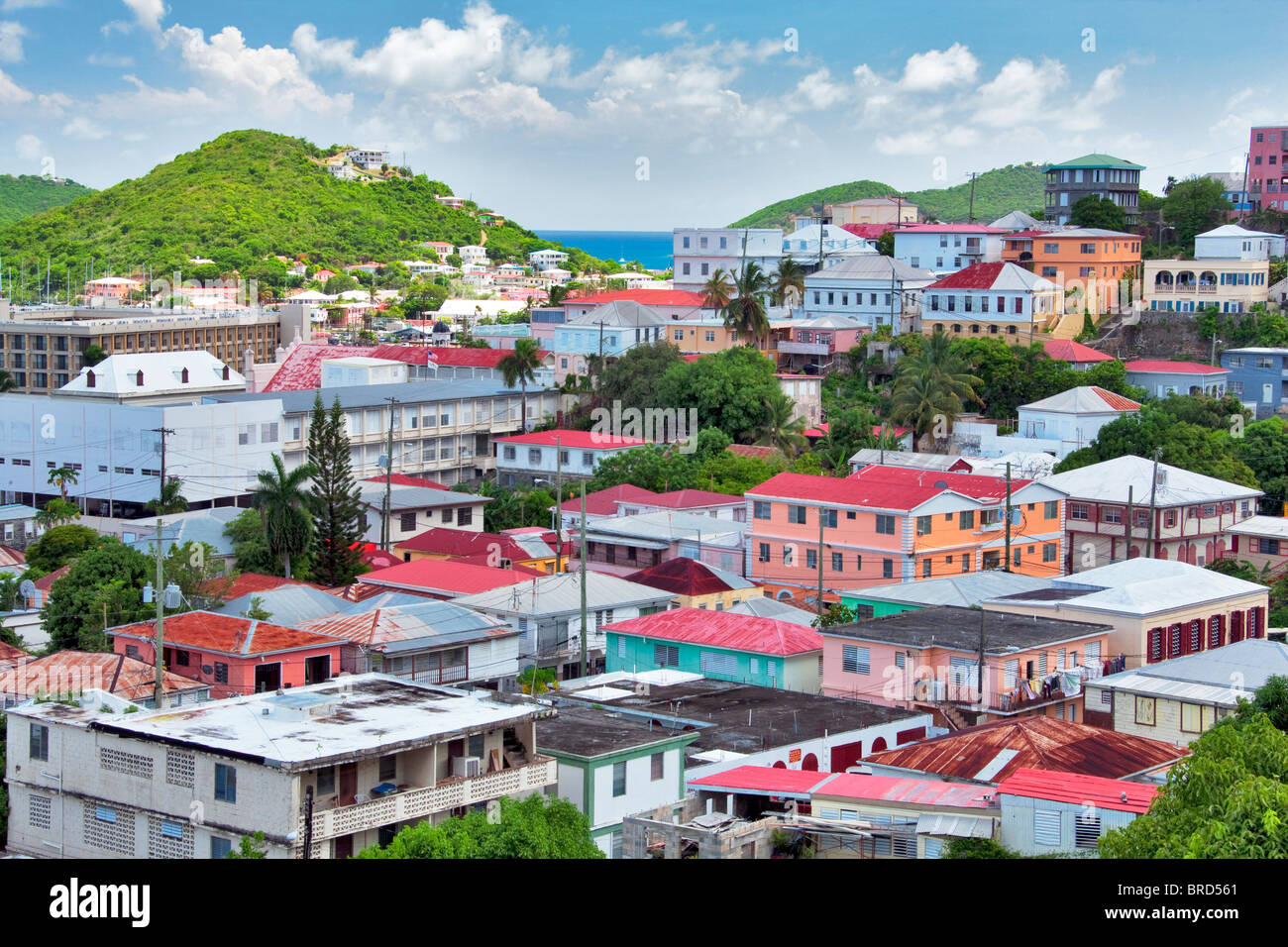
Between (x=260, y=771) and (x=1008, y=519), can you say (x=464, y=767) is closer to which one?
(x=260, y=771)

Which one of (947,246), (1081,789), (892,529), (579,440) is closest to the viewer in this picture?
(1081,789)

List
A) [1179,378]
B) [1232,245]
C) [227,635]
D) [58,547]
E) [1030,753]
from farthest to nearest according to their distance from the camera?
[1232,245], [1179,378], [58,547], [227,635], [1030,753]

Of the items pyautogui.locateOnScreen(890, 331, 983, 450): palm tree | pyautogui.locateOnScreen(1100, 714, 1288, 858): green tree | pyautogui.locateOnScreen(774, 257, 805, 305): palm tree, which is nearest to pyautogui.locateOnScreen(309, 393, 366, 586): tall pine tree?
pyautogui.locateOnScreen(890, 331, 983, 450): palm tree

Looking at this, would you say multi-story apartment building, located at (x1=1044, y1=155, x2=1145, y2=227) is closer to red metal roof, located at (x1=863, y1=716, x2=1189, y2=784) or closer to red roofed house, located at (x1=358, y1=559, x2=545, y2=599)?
red roofed house, located at (x1=358, y1=559, x2=545, y2=599)

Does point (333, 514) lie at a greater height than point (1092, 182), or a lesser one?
lesser

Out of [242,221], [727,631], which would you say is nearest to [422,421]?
[727,631]

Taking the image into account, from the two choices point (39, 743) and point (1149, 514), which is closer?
point (39, 743)

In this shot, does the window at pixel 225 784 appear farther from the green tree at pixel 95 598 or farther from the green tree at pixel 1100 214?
the green tree at pixel 1100 214
